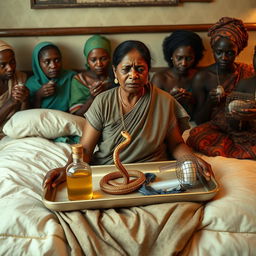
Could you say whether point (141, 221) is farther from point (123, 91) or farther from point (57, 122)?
point (57, 122)

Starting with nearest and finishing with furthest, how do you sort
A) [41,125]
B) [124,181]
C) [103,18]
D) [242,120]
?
[124,181], [242,120], [41,125], [103,18]

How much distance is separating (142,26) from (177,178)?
1.66 m

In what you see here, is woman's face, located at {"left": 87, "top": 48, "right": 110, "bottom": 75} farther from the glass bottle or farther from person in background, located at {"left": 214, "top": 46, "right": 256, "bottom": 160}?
the glass bottle

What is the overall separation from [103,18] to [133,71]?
1.34m

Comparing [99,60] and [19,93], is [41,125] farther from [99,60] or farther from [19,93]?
[99,60]

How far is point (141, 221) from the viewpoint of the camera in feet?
4.05

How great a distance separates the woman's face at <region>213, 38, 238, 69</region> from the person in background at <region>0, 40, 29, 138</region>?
1382 mm

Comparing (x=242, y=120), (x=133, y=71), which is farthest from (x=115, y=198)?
(x=242, y=120)

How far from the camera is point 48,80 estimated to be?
8.52 feet

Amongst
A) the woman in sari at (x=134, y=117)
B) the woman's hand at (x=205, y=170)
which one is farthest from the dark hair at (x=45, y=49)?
the woman's hand at (x=205, y=170)

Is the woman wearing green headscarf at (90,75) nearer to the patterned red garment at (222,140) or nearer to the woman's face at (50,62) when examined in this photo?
the woman's face at (50,62)

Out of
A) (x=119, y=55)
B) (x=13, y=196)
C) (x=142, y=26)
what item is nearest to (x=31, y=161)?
(x=13, y=196)

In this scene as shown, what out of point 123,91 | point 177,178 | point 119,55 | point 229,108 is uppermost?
point 119,55

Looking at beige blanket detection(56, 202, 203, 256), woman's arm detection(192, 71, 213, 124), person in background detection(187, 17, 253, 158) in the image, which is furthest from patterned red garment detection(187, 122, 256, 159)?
beige blanket detection(56, 202, 203, 256)
